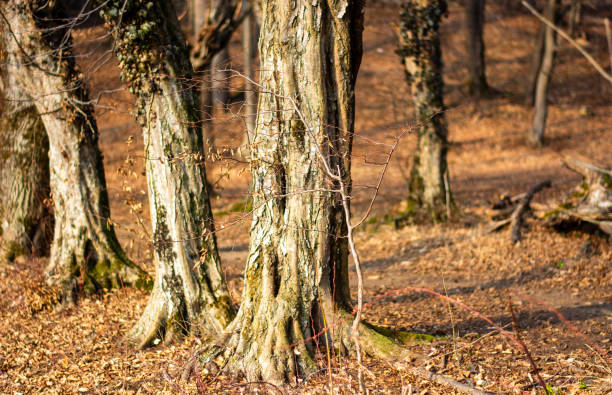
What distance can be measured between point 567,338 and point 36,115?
8376 mm

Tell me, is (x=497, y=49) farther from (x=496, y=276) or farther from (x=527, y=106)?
(x=496, y=276)

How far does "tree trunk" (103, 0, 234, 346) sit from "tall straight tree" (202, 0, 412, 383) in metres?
0.92

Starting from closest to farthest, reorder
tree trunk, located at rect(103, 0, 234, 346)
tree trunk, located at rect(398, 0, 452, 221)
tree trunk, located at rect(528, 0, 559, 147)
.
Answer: tree trunk, located at rect(103, 0, 234, 346)
tree trunk, located at rect(398, 0, 452, 221)
tree trunk, located at rect(528, 0, 559, 147)

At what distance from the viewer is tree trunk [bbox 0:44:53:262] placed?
29.0 ft

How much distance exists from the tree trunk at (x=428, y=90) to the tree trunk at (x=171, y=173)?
605cm

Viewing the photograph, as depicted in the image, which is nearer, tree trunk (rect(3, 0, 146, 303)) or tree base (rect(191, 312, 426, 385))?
tree base (rect(191, 312, 426, 385))

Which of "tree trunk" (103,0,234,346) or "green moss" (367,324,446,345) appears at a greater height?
"tree trunk" (103,0,234,346)

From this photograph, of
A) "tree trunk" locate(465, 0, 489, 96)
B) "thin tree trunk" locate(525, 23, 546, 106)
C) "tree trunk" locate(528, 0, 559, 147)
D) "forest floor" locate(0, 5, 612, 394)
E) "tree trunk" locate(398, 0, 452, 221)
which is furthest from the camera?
"tree trunk" locate(465, 0, 489, 96)

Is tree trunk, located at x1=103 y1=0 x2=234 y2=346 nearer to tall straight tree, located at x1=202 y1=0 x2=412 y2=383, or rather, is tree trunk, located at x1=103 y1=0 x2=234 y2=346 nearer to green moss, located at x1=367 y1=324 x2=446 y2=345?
tall straight tree, located at x1=202 y1=0 x2=412 y2=383

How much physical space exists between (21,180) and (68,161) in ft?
7.17

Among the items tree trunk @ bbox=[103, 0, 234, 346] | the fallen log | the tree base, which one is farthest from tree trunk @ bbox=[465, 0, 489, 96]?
the tree base

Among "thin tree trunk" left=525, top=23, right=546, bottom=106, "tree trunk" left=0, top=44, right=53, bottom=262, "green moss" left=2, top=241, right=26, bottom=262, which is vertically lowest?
"green moss" left=2, top=241, right=26, bottom=262

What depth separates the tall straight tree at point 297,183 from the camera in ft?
15.0

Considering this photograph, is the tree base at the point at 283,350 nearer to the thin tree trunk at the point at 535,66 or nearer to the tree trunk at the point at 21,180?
the tree trunk at the point at 21,180
